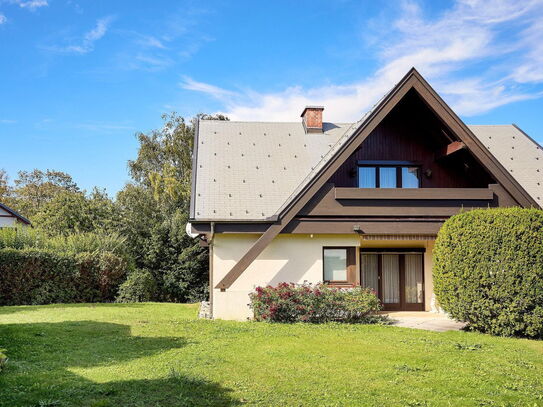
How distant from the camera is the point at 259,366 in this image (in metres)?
8.45

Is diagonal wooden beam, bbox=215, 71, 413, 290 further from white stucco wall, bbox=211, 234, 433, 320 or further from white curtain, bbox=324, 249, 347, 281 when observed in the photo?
white curtain, bbox=324, 249, 347, 281

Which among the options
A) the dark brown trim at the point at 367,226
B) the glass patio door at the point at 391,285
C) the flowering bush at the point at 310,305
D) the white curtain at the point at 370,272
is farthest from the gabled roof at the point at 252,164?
the glass patio door at the point at 391,285

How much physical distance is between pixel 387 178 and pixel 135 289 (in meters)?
11.2

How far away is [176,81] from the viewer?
23656 millimetres

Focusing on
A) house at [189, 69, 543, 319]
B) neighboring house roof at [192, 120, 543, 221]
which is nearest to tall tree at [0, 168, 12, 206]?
neighboring house roof at [192, 120, 543, 221]

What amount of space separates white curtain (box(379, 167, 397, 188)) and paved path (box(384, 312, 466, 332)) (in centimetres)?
423

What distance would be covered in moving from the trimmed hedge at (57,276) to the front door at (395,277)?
10.4 m

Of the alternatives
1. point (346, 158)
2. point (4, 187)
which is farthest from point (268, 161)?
point (4, 187)

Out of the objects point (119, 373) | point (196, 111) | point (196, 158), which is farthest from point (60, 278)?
point (196, 111)

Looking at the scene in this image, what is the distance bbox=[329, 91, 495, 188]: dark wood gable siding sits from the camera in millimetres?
17188

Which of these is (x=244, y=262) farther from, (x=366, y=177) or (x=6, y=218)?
(x=6, y=218)

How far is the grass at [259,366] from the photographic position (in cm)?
670

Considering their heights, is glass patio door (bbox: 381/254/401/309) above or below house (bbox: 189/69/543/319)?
below

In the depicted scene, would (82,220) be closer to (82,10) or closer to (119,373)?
(82,10)
